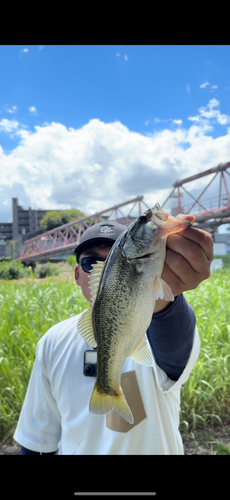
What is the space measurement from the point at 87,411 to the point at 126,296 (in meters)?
0.85

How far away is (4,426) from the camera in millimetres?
2494

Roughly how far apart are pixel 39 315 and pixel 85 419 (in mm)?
2042

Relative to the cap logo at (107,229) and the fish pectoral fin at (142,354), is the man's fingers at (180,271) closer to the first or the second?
the fish pectoral fin at (142,354)

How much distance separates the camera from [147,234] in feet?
1.83

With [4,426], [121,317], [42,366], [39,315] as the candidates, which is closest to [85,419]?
[42,366]

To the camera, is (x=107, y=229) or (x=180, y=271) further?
(x=107, y=229)

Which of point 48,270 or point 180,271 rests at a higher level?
point 180,271

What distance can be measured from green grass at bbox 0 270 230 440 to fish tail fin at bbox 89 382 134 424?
2053 millimetres

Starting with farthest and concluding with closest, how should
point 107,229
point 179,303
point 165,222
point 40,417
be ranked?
point 40,417, point 107,229, point 179,303, point 165,222

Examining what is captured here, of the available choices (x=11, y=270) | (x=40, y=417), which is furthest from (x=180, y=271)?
(x=11, y=270)

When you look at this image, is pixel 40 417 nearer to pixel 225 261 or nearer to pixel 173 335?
pixel 173 335

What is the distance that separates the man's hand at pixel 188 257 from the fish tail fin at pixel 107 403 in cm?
28
